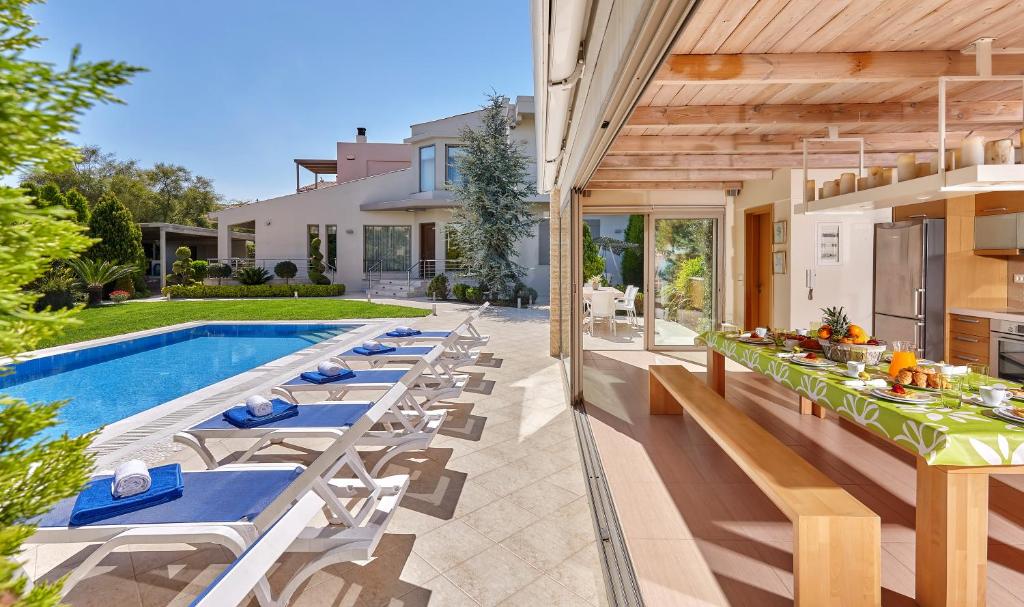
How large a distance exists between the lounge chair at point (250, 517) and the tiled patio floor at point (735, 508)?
1463 millimetres

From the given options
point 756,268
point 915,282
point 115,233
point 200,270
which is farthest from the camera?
point 200,270

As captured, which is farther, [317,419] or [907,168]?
[317,419]

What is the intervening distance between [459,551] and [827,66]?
3.95m

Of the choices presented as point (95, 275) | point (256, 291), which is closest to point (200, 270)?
point (256, 291)

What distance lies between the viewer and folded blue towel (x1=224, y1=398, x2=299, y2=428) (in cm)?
366

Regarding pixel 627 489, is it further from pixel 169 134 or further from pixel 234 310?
pixel 169 134

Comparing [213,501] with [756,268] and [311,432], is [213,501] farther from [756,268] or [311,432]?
[756,268]

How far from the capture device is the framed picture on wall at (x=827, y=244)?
768 cm

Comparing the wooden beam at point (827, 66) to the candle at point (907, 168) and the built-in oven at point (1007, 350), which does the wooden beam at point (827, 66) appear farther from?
the built-in oven at point (1007, 350)

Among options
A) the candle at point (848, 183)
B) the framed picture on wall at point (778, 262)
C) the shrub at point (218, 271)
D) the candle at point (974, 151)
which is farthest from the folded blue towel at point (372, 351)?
the shrub at point (218, 271)

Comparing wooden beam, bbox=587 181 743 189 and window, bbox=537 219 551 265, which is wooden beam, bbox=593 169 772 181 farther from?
window, bbox=537 219 551 265

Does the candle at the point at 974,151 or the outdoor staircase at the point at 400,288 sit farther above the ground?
the candle at the point at 974,151

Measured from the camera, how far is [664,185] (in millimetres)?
8695

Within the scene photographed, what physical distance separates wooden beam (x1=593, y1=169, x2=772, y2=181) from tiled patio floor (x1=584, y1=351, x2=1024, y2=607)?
133 inches
